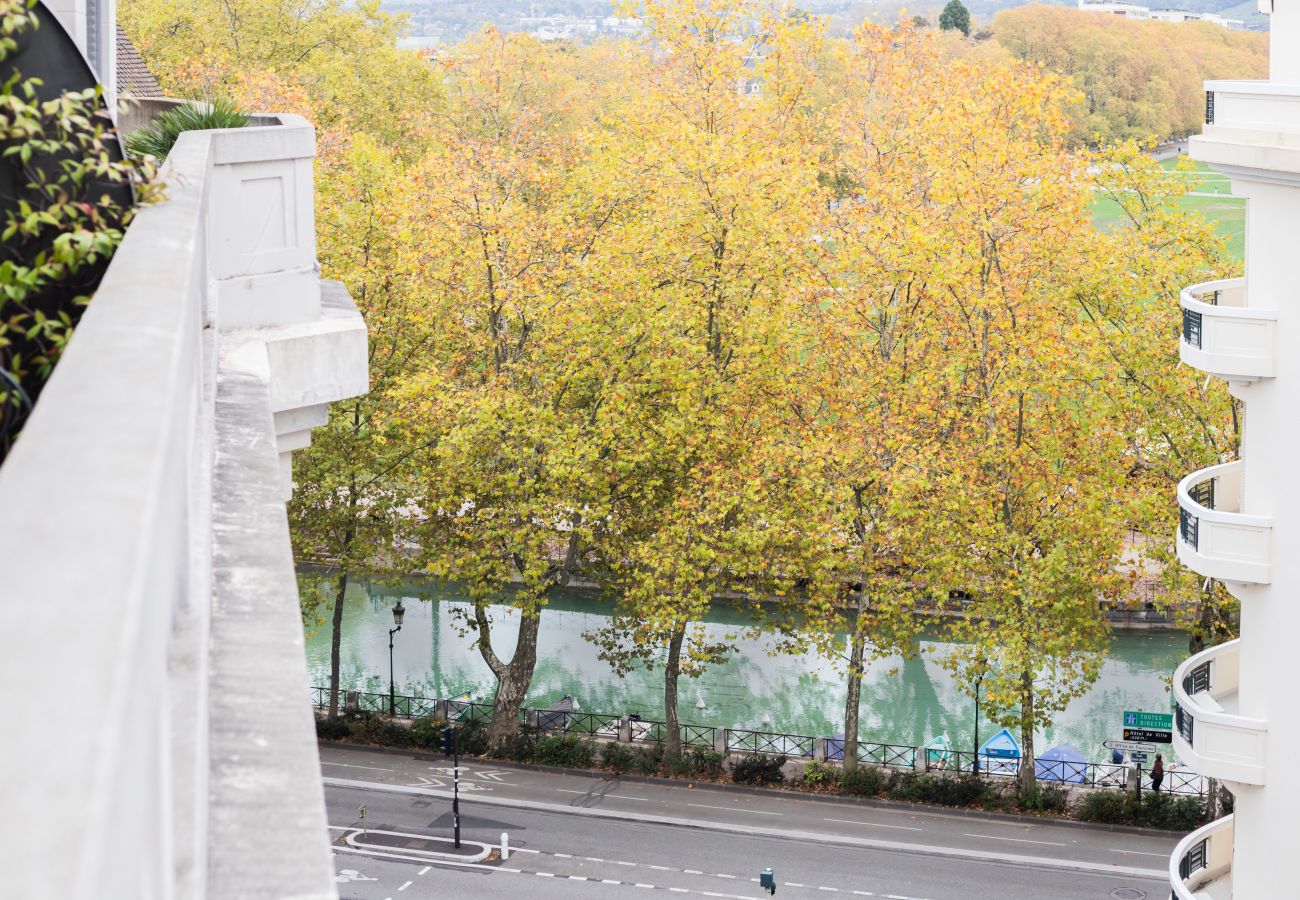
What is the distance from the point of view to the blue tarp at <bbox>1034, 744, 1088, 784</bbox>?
36469 millimetres

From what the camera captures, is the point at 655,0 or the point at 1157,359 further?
the point at 655,0

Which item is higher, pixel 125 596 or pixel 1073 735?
pixel 125 596

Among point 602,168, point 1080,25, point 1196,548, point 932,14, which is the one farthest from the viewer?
point 932,14

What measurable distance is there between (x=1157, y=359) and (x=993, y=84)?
27.6ft

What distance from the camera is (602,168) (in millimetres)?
39438

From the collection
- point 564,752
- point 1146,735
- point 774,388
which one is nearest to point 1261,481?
point 1146,735

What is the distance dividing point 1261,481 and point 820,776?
20331mm

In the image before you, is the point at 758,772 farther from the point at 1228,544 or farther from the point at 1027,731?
the point at 1228,544

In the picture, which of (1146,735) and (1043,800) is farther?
(1043,800)

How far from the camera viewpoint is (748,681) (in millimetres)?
46156

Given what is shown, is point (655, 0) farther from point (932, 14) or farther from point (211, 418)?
point (932, 14)

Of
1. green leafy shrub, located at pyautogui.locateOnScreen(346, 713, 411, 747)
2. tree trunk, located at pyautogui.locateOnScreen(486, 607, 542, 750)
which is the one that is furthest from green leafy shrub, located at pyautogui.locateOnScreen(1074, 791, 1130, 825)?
green leafy shrub, located at pyautogui.locateOnScreen(346, 713, 411, 747)

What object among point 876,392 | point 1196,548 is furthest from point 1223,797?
point 1196,548

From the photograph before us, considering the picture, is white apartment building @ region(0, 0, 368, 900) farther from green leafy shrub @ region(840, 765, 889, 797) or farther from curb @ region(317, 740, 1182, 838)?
green leafy shrub @ region(840, 765, 889, 797)
